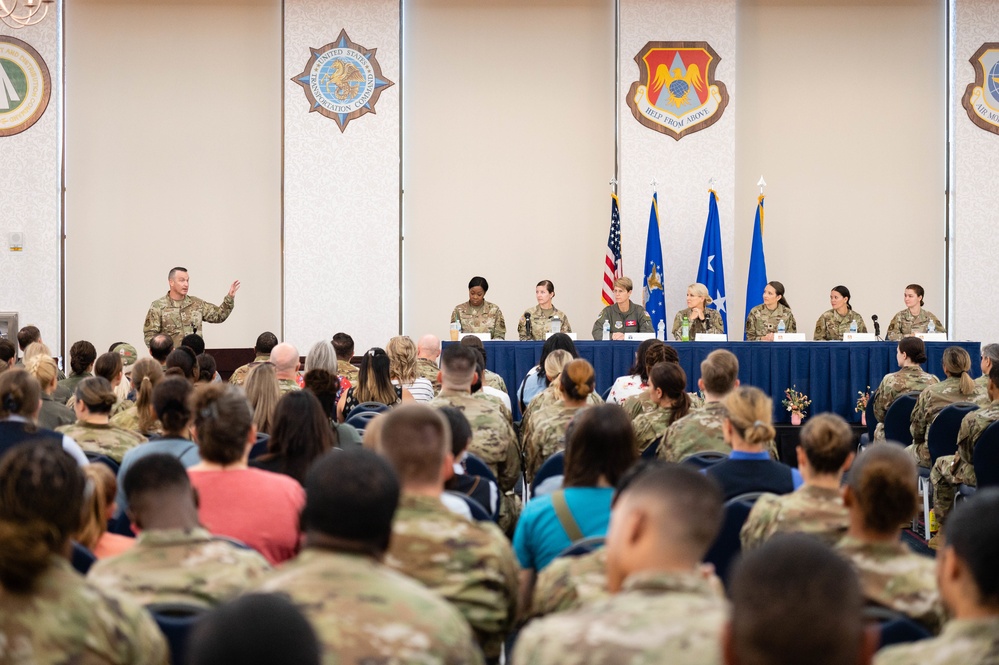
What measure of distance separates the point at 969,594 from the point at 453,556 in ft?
3.49

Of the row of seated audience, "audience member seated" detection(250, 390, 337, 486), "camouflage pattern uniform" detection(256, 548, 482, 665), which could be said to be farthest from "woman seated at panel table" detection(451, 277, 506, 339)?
"camouflage pattern uniform" detection(256, 548, 482, 665)

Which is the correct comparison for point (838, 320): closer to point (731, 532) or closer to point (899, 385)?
point (899, 385)

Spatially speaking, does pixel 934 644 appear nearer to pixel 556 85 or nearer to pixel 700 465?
pixel 700 465

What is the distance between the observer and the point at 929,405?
6648mm

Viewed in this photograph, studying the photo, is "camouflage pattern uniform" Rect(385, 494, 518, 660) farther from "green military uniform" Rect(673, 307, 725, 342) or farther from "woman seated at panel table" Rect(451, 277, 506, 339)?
"woman seated at panel table" Rect(451, 277, 506, 339)

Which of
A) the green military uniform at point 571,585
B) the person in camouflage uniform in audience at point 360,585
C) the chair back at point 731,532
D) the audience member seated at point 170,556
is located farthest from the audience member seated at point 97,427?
the person in camouflage uniform in audience at point 360,585

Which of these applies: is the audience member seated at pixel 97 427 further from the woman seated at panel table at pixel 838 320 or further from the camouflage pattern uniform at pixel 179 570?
the woman seated at panel table at pixel 838 320

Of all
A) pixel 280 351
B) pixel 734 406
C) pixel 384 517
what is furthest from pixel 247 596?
pixel 280 351

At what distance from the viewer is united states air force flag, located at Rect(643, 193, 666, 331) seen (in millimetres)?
11164

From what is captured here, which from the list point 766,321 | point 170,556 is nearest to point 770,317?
point 766,321

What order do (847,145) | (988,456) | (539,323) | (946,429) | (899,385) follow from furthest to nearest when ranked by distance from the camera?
(847,145), (539,323), (899,385), (946,429), (988,456)

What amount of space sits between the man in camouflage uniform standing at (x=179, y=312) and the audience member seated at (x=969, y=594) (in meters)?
9.10

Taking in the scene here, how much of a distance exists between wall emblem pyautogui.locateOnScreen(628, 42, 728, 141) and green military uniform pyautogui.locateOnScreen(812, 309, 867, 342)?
2.44 m

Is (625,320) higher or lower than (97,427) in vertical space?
higher
